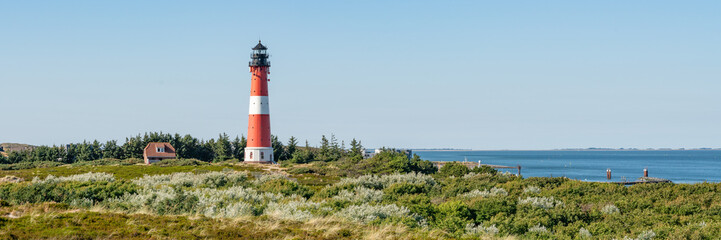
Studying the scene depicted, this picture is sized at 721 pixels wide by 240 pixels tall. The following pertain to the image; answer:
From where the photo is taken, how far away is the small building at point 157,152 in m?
79.5

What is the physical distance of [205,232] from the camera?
15445mm

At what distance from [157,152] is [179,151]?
7.23 meters

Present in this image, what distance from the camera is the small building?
79500 mm

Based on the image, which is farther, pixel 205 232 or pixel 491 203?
pixel 491 203

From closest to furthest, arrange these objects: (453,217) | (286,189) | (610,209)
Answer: (453,217)
(610,209)
(286,189)

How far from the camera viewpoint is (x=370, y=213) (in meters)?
20.0

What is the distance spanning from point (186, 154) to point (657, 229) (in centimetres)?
7700

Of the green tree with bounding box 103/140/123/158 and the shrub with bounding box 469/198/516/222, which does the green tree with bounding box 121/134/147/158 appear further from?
the shrub with bounding box 469/198/516/222

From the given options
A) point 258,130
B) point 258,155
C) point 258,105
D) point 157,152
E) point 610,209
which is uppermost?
point 258,105

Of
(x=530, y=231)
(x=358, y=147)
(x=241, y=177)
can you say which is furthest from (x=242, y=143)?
(x=530, y=231)

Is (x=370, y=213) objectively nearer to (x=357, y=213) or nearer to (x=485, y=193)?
(x=357, y=213)

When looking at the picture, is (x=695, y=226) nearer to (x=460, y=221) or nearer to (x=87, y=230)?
(x=460, y=221)

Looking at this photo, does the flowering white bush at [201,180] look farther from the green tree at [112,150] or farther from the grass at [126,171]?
the green tree at [112,150]

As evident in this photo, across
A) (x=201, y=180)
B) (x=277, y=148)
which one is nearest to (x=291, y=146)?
(x=277, y=148)
